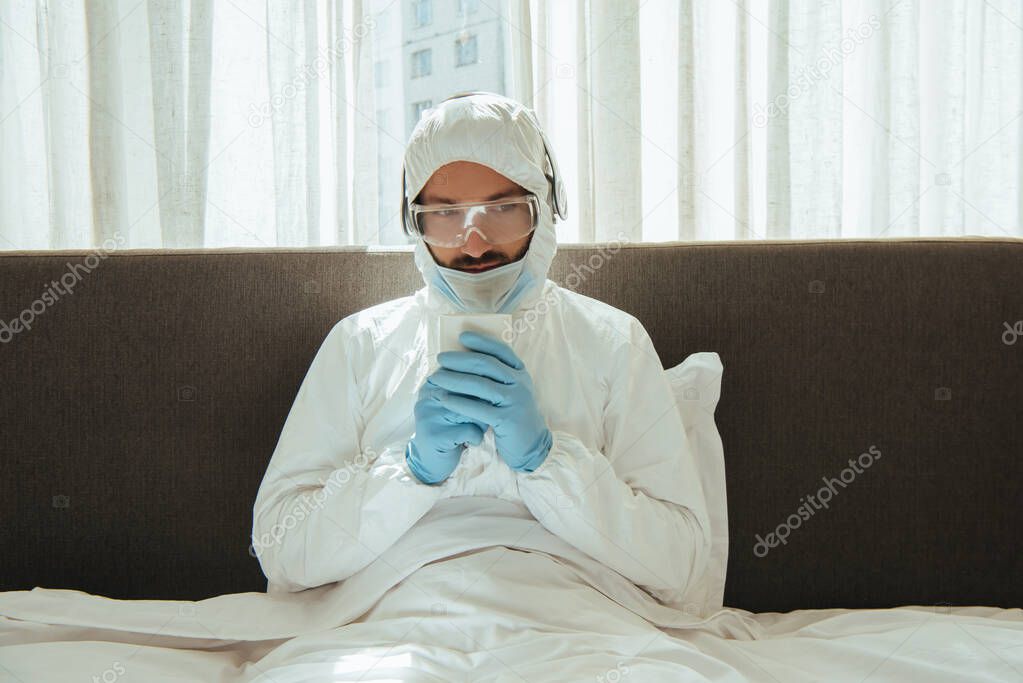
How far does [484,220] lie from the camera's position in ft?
4.37

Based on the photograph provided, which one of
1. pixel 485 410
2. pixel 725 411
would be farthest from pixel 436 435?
pixel 725 411

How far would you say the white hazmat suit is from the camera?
4.11 ft

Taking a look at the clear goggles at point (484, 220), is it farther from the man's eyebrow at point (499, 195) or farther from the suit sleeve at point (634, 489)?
the suit sleeve at point (634, 489)

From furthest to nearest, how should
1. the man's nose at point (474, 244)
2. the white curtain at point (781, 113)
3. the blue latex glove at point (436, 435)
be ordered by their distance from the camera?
1. the white curtain at point (781, 113)
2. the man's nose at point (474, 244)
3. the blue latex glove at point (436, 435)

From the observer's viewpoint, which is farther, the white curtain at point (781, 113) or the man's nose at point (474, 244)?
the white curtain at point (781, 113)

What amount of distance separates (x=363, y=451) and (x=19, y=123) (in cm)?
124

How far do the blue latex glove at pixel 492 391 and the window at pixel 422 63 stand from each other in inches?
39.7

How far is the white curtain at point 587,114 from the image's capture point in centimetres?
188

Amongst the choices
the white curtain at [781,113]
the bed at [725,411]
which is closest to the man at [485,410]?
the bed at [725,411]

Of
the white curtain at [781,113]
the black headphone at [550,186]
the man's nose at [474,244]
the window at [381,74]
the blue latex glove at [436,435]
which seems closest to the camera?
the blue latex glove at [436,435]

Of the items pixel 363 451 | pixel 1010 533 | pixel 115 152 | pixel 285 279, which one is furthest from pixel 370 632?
pixel 115 152

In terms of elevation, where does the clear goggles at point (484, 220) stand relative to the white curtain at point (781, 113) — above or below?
below

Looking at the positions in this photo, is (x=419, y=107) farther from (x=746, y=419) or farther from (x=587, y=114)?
(x=746, y=419)

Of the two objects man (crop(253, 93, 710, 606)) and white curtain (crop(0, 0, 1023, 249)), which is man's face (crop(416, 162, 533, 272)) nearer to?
man (crop(253, 93, 710, 606))
